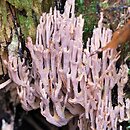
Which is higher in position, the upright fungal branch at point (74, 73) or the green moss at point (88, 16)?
the green moss at point (88, 16)

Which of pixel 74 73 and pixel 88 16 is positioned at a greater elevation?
pixel 88 16

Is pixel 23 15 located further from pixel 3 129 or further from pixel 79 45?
pixel 3 129

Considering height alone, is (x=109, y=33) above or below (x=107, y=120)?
above

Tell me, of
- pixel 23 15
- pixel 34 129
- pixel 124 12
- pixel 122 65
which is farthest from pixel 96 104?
pixel 34 129

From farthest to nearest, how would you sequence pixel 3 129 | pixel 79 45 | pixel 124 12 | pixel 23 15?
1. pixel 3 129
2. pixel 23 15
3. pixel 124 12
4. pixel 79 45

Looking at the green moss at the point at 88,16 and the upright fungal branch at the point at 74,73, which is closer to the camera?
the upright fungal branch at the point at 74,73

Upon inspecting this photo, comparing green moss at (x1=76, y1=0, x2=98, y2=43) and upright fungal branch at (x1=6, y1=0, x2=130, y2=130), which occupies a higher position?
green moss at (x1=76, y1=0, x2=98, y2=43)

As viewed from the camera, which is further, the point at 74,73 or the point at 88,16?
the point at 88,16

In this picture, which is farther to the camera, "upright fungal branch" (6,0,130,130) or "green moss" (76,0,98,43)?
"green moss" (76,0,98,43)
